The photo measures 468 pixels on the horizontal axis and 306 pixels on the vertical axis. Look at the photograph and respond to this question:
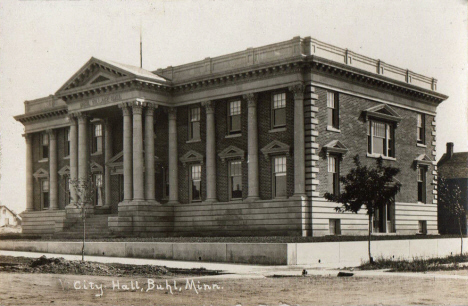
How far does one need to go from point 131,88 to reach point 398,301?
1190 inches

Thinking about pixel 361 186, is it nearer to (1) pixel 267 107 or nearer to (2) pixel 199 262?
(2) pixel 199 262

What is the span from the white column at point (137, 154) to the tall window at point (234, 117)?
5.71 meters

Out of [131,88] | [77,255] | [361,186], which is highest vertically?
[131,88]

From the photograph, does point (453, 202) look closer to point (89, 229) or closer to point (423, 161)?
point (423, 161)

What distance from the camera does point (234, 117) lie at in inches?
1626

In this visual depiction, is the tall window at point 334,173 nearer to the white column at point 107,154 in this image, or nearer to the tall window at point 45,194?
the white column at point 107,154

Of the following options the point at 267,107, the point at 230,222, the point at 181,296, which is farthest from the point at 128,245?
the point at 181,296

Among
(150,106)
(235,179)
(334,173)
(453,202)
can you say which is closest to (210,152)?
(235,179)

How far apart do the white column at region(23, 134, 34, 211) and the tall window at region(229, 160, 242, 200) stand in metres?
22.3

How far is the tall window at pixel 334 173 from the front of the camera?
3872cm

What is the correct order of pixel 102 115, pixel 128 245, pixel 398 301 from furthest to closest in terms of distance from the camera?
1. pixel 102 115
2. pixel 128 245
3. pixel 398 301

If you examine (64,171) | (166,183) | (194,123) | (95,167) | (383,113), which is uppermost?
(383,113)

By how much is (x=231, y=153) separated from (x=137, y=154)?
6.02 m

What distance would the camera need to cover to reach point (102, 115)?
4700 centimetres
